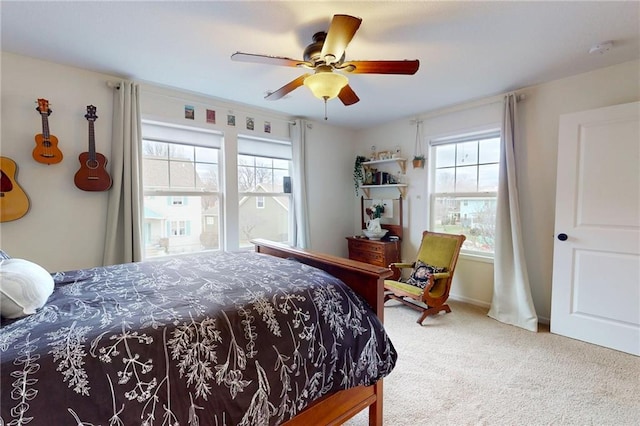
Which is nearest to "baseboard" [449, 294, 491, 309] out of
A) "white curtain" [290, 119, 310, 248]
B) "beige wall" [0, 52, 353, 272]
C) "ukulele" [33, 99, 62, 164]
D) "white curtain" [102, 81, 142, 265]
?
"white curtain" [290, 119, 310, 248]

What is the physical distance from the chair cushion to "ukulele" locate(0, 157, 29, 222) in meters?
3.70

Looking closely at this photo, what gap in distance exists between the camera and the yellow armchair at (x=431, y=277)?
9.90 feet

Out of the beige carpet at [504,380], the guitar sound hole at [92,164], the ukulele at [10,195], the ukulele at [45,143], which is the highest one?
the ukulele at [45,143]

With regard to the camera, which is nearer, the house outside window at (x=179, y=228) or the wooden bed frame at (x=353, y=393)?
the wooden bed frame at (x=353, y=393)

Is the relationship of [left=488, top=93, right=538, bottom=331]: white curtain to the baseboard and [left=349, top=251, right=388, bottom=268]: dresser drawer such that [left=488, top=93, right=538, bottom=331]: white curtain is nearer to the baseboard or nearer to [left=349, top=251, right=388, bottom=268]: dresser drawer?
the baseboard

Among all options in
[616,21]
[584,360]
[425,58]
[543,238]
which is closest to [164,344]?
[425,58]

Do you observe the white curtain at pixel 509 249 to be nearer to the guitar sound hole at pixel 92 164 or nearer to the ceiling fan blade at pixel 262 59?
the ceiling fan blade at pixel 262 59

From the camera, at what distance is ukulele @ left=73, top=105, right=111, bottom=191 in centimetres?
253

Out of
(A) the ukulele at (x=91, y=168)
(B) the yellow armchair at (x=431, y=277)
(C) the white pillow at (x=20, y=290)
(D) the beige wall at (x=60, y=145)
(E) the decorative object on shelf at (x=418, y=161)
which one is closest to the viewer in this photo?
(C) the white pillow at (x=20, y=290)

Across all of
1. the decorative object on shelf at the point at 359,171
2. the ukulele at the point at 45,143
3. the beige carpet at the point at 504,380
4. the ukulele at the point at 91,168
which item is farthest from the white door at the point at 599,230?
the ukulele at the point at 45,143

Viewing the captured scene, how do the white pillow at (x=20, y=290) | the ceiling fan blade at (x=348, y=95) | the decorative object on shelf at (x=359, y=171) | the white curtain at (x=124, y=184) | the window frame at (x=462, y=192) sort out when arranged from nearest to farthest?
the white pillow at (x=20, y=290) < the ceiling fan blade at (x=348, y=95) < the white curtain at (x=124, y=184) < the window frame at (x=462, y=192) < the decorative object on shelf at (x=359, y=171)

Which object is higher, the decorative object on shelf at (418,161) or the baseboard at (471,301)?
the decorative object on shelf at (418,161)

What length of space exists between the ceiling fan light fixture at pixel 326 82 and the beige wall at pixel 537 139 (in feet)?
7.52

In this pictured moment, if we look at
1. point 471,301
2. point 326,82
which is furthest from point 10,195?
point 471,301
